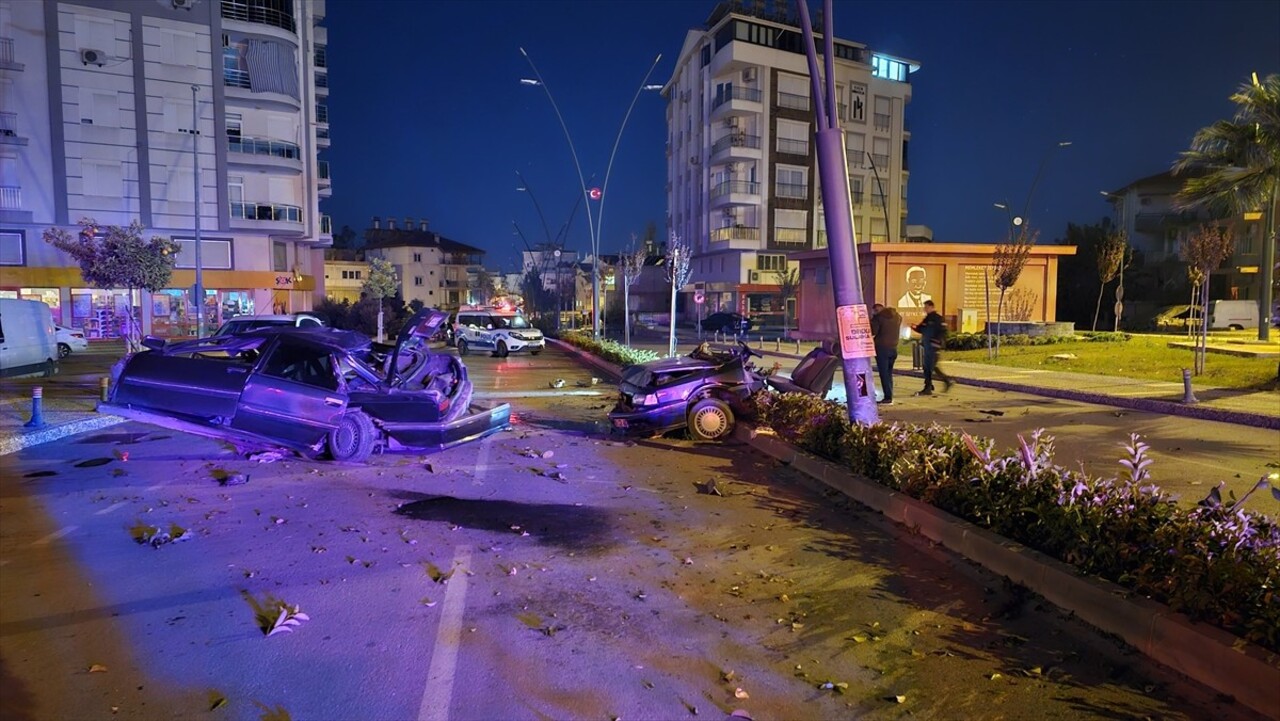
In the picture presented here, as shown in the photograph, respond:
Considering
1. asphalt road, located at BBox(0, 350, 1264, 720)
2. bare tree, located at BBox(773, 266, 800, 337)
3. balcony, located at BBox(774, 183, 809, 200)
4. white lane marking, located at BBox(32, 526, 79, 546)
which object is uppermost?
balcony, located at BBox(774, 183, 809, 200)

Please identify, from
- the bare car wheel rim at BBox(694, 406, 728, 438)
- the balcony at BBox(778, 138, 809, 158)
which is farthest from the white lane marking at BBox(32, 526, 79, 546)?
the balcony at BBox(778, 138, 809, 158)

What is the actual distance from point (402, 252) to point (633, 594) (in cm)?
9168

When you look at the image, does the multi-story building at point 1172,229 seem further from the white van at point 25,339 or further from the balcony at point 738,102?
the white van at point 25,339

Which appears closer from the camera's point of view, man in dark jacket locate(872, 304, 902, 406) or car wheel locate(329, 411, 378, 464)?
car wheel locate(329, 411, 378, 464)

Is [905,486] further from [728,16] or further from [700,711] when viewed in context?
[728,16]

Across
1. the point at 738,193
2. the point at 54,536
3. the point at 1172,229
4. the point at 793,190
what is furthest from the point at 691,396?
the point at 1172,229

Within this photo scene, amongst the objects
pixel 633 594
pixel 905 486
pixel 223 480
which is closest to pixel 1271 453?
pixel 905 486

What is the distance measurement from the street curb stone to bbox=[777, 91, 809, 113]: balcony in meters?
60.1

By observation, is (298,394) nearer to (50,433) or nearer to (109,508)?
(109,508)

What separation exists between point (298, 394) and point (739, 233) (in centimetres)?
5474

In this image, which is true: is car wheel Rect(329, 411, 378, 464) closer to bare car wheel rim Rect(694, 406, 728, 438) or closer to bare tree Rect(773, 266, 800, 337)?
bare car wheel rim Rect(694, 406, 728, 438)

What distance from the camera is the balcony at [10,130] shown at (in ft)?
125

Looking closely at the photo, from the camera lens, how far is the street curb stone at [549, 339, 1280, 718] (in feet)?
11.9

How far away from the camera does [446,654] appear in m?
4.37
